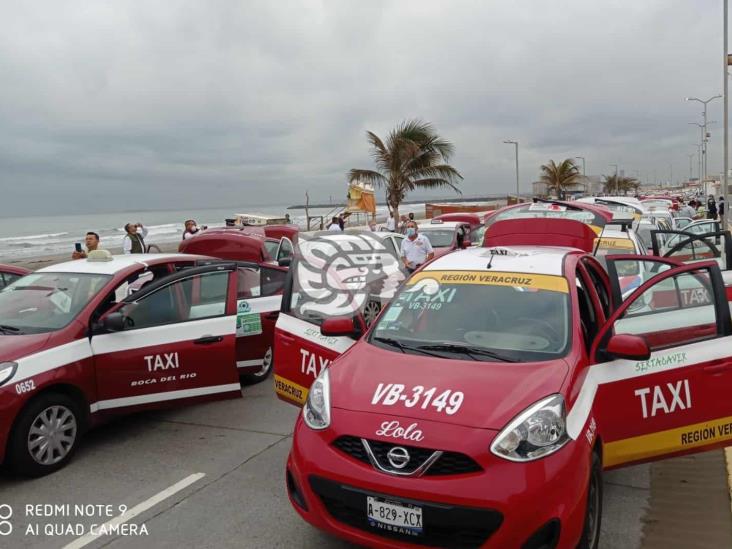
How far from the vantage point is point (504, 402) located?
10.4 feet

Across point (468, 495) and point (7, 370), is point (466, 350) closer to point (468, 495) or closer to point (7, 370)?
point (468, 495)

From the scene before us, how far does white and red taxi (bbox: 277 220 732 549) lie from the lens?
2918 millimetres

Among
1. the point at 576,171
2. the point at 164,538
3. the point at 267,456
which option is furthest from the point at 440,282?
the point at 576,171

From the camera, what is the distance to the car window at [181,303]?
5664 mm

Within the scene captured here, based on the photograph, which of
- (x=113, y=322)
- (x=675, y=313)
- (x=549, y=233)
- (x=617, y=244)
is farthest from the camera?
(x=617, y=244)

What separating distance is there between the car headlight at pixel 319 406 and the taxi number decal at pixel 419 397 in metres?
0.28

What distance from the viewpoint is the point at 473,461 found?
2934 millimetres

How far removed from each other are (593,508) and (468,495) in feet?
2.88

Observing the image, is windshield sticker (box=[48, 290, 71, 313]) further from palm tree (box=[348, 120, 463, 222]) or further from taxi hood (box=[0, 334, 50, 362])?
palm tree (box=[348, 120, 463, 222])

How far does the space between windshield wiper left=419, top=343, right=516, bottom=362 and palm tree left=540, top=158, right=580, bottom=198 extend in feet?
167

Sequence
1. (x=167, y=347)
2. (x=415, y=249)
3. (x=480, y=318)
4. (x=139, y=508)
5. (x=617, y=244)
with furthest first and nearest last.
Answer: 1. (x=415, y=249)
2. (x=617, y=244)
3. (x=167, y=347)
4. (x=139, y=508)
5. (x=480, y=318)

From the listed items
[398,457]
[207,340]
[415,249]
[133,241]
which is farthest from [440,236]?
[398,457]

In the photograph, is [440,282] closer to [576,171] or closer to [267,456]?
[267,456]

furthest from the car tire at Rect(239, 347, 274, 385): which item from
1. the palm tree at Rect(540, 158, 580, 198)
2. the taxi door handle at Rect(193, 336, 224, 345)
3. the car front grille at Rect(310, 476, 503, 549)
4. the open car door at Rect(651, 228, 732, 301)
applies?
the palm tree at Rect(540, 158, 580, 198)
